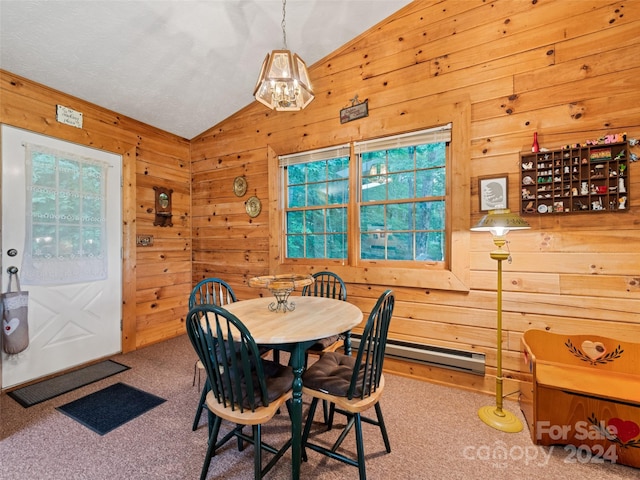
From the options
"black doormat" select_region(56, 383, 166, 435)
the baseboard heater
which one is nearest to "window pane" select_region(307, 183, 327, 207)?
the baseboard heater

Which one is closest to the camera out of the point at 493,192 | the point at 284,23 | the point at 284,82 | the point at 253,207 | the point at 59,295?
the point at 284,82

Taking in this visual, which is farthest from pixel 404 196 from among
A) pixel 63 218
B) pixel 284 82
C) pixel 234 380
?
pixel 63 218

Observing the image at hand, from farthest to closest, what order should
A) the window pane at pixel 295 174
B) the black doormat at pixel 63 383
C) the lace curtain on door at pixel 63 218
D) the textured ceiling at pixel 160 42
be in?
the window pane at pixel 295 174, the lace curtain on door at pixel 63 218, the black doormat at pixel 63 383, the textured ceiling at pixel 160 42

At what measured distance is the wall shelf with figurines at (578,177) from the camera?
6.39 ft

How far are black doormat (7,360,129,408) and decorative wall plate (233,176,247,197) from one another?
7.28 ft

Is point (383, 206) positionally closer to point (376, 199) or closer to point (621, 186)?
point (376, 199)

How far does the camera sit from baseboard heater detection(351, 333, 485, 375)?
2338 millimetres

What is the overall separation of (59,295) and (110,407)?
4.20 feet

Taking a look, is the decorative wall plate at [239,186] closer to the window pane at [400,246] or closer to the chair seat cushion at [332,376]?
the window pane at [400,246]

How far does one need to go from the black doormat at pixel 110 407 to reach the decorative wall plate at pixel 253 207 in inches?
81.6

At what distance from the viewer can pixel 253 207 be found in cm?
356

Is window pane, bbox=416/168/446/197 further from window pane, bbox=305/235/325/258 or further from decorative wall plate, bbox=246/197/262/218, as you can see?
decorative wall plate, bbox=246/197/262/218

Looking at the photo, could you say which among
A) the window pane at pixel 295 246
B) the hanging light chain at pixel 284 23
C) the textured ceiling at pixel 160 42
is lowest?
the window pane at pixel 295 246

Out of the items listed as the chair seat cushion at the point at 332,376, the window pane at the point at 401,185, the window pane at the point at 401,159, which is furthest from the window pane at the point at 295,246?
the chair seat cushion at the point at 332,376
